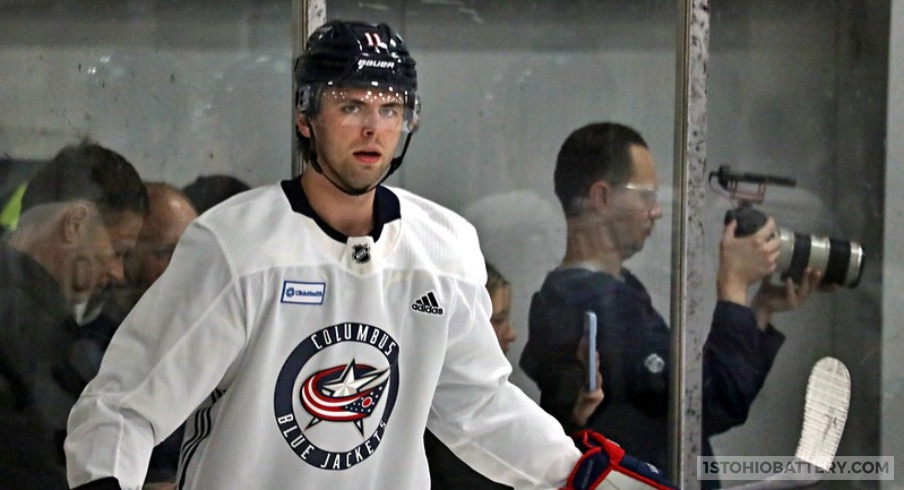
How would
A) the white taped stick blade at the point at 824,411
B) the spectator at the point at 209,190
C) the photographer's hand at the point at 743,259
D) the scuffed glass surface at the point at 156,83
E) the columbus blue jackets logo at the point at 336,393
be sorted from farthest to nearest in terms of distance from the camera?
the white taped stick blade at the point at 824,411, the photographer's hand at the point at 743,259, the spectator at the point at 209,190, the scuffed glass surface at the point at 156,83, the columbus blue jackets logo at the point at 336,393

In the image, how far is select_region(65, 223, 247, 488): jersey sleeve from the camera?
1.95m

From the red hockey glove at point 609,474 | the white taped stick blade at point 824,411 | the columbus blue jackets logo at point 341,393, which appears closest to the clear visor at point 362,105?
→ the columbus blue jackets logo at point 341,393

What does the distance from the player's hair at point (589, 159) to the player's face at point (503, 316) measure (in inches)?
8.9

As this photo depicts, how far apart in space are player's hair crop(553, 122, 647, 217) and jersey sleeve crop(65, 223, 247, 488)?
1.14 m

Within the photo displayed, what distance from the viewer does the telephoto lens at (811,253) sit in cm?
322

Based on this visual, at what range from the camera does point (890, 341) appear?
3371mm

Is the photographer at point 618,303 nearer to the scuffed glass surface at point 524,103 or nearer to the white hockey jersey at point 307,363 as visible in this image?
the scuffed glass surface at point 524,103

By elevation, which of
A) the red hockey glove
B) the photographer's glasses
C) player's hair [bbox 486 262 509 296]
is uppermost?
the photographer's glasses

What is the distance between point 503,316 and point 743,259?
62 centimetres

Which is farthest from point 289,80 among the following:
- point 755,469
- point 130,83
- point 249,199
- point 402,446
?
point 755,469

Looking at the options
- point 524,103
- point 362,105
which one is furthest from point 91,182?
point 524,103

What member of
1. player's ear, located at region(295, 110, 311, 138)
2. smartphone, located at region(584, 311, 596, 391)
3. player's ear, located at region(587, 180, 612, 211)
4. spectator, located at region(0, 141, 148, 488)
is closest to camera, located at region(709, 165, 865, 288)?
player's ear, located at region(587, 180, 612, 211)

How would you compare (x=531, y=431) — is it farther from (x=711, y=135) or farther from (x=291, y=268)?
(x=711, y=135)

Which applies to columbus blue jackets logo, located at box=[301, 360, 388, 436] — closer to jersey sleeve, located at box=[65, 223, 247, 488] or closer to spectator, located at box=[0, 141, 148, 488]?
jersey sleeve, located at box=[65, 223, 247, 488]
